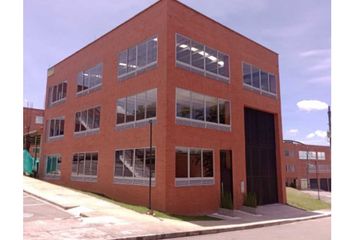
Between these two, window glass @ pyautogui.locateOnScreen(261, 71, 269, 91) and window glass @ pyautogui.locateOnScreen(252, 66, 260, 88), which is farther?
window glass @ pyautogui.locateOnScreen(261, 71, 269, 91)

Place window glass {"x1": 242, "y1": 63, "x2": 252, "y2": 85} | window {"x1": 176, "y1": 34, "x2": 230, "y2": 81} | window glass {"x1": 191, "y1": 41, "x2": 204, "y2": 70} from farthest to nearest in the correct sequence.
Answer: window glass {"x1": 242, "y1": 63, "x2": 252, "y2": 85} → window glass {"x1": 191, "y1": 41, "x2": 204, "y2": 70} → window {"x1": 176, "y1": 34, "x2": 230, "y2": 81}

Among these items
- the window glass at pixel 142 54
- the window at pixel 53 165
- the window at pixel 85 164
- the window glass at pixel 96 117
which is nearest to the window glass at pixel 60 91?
the window at pixel 53 165

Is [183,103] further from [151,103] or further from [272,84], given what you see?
[272,84]

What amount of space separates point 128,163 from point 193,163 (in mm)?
3988

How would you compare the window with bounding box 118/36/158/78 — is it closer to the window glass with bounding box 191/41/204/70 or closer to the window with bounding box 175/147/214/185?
the window glass with bounding box 191/41/204/70

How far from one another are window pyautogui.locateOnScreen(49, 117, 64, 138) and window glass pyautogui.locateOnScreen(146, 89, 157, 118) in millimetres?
12784

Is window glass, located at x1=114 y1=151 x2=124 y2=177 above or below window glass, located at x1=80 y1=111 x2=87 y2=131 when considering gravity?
below

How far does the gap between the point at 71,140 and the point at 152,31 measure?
1221 cm

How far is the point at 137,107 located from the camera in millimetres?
20469

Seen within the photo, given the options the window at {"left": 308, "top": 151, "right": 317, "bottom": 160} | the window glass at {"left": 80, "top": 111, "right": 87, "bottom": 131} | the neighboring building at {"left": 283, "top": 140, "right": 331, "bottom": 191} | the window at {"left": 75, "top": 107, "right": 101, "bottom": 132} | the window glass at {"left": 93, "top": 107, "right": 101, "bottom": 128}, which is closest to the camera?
the window glass at {"left": 93, "top": 107, "right": 101, "bottom": 128}

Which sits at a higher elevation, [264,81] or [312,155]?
[264,81]

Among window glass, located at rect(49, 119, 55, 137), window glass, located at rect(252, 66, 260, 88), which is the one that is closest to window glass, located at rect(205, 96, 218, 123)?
window glass, located at rect(252, 66, 260, 88)

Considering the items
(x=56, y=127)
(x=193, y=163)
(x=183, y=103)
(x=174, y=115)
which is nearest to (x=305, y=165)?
(x=56, y=127)

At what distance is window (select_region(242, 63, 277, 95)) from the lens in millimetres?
24886
